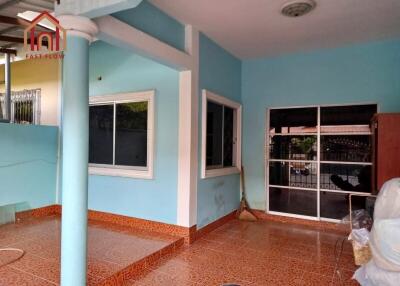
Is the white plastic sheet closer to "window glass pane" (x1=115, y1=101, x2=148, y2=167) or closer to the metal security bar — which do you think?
"window glass pane" (x1=115, y1=101, x2=148, y2=167)

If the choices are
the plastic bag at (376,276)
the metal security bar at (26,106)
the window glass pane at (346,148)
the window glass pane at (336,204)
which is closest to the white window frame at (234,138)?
the window glass pane at (346,148)

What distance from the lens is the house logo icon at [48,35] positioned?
2096 millimetres

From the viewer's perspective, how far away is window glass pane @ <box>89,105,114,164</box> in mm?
4199

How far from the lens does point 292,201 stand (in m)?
4.86

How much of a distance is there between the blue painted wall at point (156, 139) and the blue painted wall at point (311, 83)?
6.01ft

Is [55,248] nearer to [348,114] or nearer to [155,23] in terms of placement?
[155,23]

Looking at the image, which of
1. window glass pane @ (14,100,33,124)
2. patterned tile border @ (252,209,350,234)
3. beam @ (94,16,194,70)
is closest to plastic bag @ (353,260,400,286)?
patterned tile border @ (252,209,350,234)

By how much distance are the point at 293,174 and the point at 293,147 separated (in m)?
0.48

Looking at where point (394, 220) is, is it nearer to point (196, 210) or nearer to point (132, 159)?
point (196, 210)

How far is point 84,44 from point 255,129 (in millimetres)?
3438

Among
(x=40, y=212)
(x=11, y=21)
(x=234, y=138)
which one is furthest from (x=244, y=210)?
(x=11, y=21)

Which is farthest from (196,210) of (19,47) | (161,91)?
(19,47)

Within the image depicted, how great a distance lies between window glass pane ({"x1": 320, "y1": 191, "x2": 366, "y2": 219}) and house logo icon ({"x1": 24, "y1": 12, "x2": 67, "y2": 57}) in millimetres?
4268

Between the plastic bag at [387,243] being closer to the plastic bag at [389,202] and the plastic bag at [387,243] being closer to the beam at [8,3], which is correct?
the plastic bag at [389,202]
